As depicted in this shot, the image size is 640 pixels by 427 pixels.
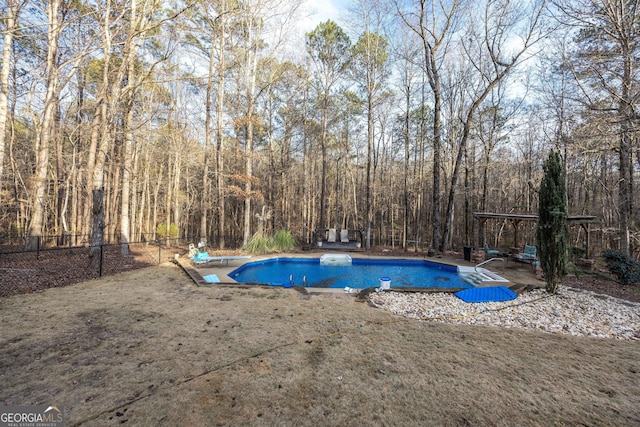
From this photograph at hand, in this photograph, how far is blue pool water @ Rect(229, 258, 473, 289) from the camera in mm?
7340

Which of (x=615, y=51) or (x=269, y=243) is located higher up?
(x=615, y=51)

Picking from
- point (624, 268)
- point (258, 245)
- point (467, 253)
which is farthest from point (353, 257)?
point (624, 268)

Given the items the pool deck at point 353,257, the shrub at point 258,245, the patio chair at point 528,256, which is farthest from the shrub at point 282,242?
the patio chair at point 528,256

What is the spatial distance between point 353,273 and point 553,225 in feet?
16.9

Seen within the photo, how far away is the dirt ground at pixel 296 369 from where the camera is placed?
198 cm

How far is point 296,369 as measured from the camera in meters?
2.58

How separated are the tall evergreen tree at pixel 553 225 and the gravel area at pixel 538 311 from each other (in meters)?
0.50

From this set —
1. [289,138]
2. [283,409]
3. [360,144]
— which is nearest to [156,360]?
[283,409]

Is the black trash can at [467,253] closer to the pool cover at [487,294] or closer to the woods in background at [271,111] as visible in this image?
the woods in background at [271,111]

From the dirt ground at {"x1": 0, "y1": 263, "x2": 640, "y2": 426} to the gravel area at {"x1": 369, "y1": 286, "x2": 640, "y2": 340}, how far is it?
1.21 feet

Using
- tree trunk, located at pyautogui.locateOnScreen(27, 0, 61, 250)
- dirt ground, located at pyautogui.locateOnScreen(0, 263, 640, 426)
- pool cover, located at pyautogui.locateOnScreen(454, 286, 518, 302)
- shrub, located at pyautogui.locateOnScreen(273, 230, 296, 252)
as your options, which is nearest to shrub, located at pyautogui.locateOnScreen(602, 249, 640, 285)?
pool cover, located at pyautogui.locateOnScreen(454, 286, 518, 302)

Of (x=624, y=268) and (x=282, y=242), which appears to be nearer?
(x=624, y=268)

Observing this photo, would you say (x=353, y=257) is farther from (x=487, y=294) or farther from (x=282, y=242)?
(x=487, y=294)

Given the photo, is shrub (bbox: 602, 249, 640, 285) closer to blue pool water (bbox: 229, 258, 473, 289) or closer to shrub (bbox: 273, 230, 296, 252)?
blue pool water (bbox: 229, 258, 473, 289)
